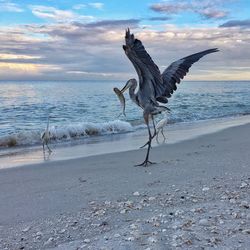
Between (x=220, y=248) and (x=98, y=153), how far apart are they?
291 inches

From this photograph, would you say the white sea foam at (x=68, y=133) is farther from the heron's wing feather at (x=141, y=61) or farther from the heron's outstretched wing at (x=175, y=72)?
the heron's wing feather at (x=141, y=61)

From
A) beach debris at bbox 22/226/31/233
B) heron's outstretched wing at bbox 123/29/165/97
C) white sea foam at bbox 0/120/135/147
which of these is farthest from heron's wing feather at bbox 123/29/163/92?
white sea foam at bbox 0/120/135/147

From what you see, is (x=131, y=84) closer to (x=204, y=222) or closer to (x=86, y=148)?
(x=204, y=222)

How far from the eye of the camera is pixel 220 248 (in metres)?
3.99

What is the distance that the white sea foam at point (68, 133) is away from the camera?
14258mm

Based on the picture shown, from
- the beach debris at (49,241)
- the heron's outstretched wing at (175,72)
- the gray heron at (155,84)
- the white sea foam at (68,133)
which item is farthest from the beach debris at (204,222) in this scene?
the white sea foam at (68,133)

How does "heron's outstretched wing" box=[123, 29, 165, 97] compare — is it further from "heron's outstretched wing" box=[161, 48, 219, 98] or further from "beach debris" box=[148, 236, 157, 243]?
"beach debris" box=[148, 236, 157, 243]

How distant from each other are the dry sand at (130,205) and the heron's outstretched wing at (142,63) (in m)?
1.47

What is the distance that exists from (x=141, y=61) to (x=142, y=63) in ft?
0.19

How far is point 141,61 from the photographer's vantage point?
293 inches

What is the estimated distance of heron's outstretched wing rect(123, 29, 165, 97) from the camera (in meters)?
7.19

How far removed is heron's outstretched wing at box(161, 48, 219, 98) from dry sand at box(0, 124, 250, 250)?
1.31 m

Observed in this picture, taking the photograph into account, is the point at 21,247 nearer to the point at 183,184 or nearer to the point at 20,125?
the point at 183,184

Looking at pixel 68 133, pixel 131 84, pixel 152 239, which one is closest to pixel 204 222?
pixel 152 239
